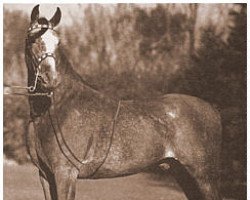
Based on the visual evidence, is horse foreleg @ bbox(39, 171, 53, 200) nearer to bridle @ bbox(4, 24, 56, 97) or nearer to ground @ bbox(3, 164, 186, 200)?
ground @ bbox(3, 164, 186, 200)

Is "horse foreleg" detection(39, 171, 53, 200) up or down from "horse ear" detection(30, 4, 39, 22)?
down

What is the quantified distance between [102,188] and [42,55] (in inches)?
24.5

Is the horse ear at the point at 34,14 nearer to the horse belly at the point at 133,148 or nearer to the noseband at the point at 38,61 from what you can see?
the noseband at the point at 38,61

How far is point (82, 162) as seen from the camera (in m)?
1.98

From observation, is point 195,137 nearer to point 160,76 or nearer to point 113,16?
point 160,76

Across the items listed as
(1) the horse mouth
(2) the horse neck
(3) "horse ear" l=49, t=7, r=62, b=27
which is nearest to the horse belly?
(2) the horse neck

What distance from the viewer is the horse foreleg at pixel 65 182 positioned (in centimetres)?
195

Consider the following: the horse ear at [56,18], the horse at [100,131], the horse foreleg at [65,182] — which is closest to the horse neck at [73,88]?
the horse at [100,131]

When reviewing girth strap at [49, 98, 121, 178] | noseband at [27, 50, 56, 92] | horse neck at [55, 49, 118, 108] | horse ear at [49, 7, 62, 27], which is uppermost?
horse ear at [49, 7, 62, 27]

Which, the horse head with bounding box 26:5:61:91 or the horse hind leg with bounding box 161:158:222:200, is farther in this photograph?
the horse hind leg with bounding box 161:158:222:200

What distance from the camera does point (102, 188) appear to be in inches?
81.4

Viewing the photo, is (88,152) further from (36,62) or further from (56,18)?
(56,18)

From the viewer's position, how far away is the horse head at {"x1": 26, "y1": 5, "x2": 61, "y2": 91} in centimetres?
193

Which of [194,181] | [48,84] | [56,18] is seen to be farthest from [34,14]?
[194,181]
